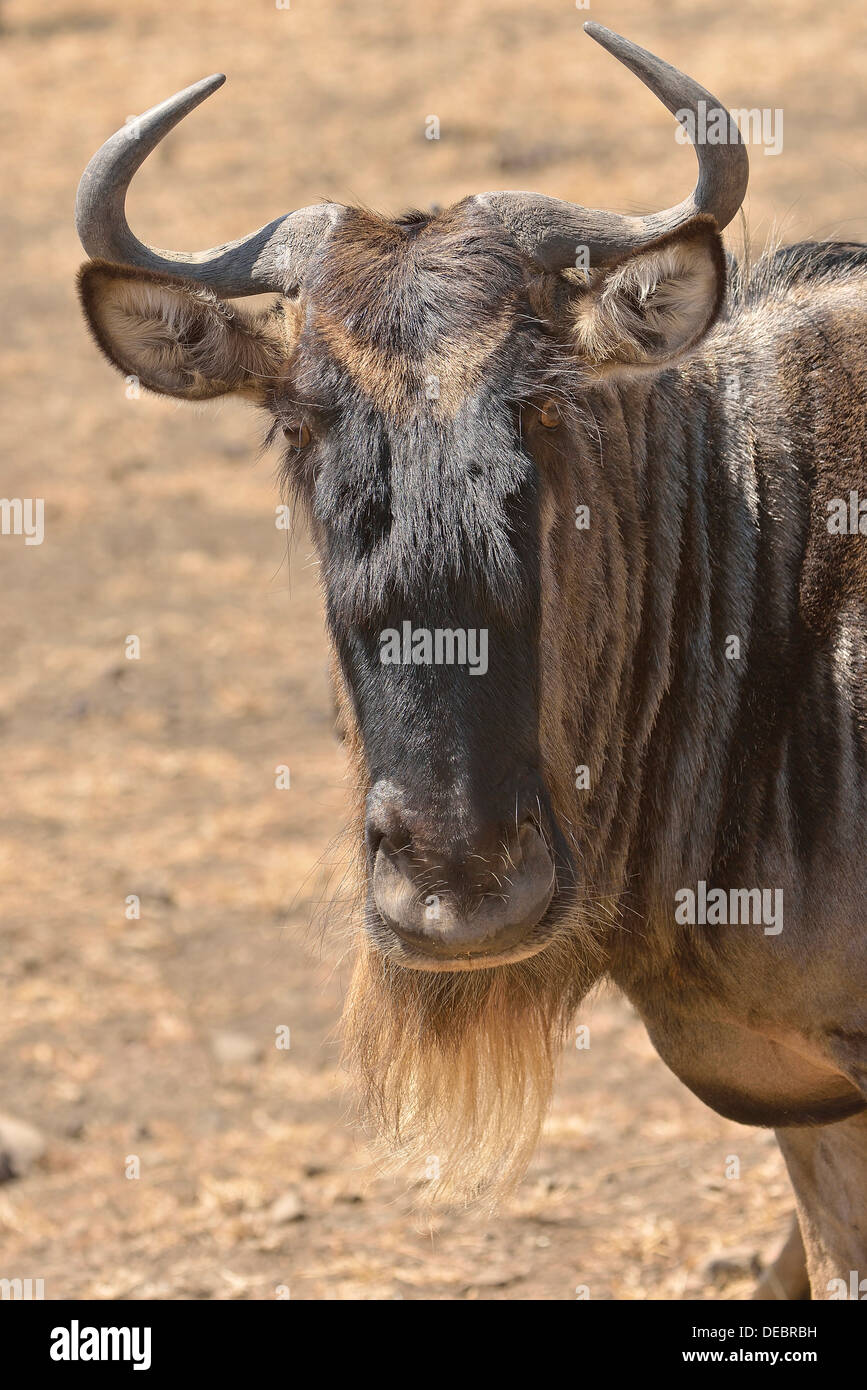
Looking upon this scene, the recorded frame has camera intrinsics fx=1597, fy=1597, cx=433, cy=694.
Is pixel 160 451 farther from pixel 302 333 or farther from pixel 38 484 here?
pixel 302 333

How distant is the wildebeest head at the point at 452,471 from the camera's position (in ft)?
10.4

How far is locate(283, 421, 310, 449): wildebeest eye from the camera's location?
342 cm

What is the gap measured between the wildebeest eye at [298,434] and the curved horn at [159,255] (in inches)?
14.9

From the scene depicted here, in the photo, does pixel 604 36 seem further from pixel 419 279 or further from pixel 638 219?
pixel 419 279

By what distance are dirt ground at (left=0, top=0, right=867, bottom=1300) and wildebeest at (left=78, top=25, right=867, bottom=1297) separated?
89cm

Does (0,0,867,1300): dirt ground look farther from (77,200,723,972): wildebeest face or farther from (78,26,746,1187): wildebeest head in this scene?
(77,200,723,972): wildebeest face

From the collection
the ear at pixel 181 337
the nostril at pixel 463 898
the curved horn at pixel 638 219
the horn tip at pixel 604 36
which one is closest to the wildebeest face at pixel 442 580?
the nostril at pixel 463 898

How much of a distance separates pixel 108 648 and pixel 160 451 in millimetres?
3179

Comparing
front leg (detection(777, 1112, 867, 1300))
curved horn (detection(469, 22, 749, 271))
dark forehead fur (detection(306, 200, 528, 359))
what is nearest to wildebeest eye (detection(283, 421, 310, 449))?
dark forehead fur (detection(306, 200, 528, 359))

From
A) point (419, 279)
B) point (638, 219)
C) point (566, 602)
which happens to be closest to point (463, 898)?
point (566, 602)

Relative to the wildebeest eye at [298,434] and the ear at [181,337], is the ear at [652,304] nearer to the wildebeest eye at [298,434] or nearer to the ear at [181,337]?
the wildebeest eye at [298,434]

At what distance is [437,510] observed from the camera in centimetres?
315
